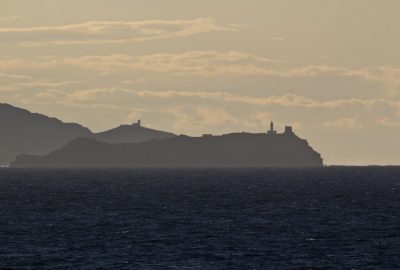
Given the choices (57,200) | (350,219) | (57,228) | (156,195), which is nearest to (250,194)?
(156,195)

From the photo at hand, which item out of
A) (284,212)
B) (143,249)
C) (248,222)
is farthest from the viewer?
(284,212)

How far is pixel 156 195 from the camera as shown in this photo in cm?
17338

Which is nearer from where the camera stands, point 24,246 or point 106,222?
point 24,246

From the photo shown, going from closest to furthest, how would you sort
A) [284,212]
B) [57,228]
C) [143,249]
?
1. [143,249]
2. [57,228]
3. [284,212]

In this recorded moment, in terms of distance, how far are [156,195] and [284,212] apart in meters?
48.9

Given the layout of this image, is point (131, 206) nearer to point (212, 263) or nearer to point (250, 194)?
point (250, 194)

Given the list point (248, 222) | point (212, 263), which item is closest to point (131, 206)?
point (248, 222)

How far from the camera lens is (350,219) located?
11675 cm

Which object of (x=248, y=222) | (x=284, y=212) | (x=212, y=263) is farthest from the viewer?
(x=284, y=212)

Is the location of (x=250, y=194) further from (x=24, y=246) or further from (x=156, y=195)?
(x=24, y=246)

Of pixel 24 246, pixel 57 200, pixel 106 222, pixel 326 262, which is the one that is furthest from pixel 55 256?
pixel 57 200

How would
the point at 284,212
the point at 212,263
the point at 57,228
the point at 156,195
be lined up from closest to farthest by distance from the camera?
the point at 212,263
the point at 57,228
the point at 284,212
the point at 156,195

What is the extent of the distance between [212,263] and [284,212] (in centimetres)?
5212

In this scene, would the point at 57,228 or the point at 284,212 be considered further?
the point at 284,212
